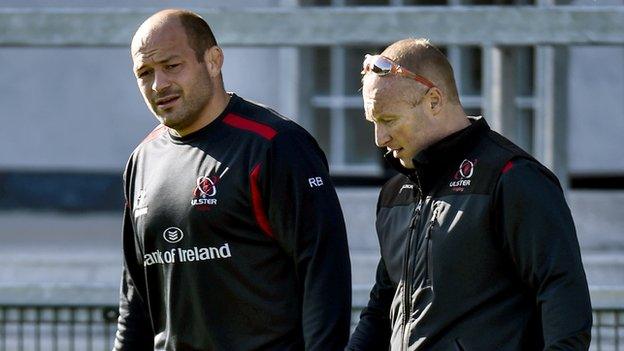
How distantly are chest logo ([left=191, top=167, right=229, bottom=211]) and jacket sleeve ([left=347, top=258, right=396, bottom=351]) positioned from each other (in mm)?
460

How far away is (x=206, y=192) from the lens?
382 cm

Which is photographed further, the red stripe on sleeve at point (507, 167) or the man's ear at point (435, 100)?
the man's ear at point (435, 100)

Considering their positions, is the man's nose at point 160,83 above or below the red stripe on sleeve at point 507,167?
above

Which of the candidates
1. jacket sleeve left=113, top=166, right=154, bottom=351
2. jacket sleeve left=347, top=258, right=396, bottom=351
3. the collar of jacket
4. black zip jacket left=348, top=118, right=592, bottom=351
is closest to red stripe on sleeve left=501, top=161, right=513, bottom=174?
black zip jacket left=348, top=118, right=592, bottom=351

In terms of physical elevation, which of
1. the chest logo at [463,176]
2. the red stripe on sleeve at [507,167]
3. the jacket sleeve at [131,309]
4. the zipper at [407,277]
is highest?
the red stripe on sleeve at [507,167]

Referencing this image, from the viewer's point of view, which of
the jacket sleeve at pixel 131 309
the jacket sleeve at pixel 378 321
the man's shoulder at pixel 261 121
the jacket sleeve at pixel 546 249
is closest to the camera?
the jacket sleeve at pixel 546 249

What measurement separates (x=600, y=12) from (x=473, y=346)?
6.03 feet

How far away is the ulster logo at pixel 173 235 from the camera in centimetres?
387

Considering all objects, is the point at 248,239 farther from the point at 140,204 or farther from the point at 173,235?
the point at 140,204

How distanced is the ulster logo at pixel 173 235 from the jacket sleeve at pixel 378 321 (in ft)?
1.70

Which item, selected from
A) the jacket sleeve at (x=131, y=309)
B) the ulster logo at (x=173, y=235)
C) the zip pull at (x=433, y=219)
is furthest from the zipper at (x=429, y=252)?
the jacket sleeve at (x=131, y=309)

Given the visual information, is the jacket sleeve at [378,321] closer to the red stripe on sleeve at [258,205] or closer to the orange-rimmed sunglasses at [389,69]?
the red stripe on sleeve at [258,205]

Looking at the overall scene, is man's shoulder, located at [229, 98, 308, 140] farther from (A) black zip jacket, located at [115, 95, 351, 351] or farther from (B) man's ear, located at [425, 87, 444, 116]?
(B) man's ear, located at [425, 87, 444, 116]

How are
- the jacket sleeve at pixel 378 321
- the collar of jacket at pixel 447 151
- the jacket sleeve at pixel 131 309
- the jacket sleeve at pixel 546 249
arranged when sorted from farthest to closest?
the jacket sleeve at pixel 131 309 → the jacket sleeve at pixel 378 321 → the collar of jacket at pixel 447 151 → the jacket sleeve at pixel 546 249
